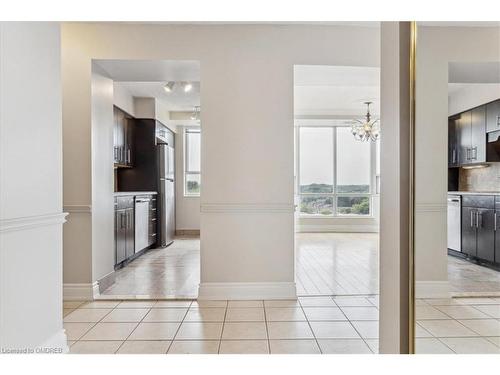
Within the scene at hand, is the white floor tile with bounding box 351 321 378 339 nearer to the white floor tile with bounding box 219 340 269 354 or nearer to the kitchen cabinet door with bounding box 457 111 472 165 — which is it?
the white floor tile with bounding box 219 340 269 354

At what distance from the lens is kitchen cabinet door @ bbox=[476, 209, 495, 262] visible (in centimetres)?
122

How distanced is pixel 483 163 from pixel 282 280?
2368 mm

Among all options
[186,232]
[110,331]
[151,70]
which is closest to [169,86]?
[151,70]

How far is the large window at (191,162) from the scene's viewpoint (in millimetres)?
8117

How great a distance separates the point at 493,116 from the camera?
3.95 ft

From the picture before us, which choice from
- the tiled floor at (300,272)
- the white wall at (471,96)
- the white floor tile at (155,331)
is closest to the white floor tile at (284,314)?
the tiled floor at (300,272)

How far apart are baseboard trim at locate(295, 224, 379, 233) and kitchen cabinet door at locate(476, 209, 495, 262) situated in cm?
726

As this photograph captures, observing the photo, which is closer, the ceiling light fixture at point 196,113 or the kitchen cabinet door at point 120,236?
the kitchen cabinet door at point 120,236

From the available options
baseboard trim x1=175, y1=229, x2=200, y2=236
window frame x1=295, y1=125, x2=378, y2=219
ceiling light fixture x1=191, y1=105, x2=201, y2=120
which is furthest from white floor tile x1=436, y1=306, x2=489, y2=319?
window frame x1=295, y1=125, x2=378, y2=219

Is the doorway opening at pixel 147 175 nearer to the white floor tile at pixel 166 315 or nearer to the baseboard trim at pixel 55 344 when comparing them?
the white floor tile at pixel 166 315

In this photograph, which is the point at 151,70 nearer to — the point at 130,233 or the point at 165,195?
the point at 130,233

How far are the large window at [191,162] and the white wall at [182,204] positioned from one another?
104 millimetres

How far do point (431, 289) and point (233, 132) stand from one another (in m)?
2.30
